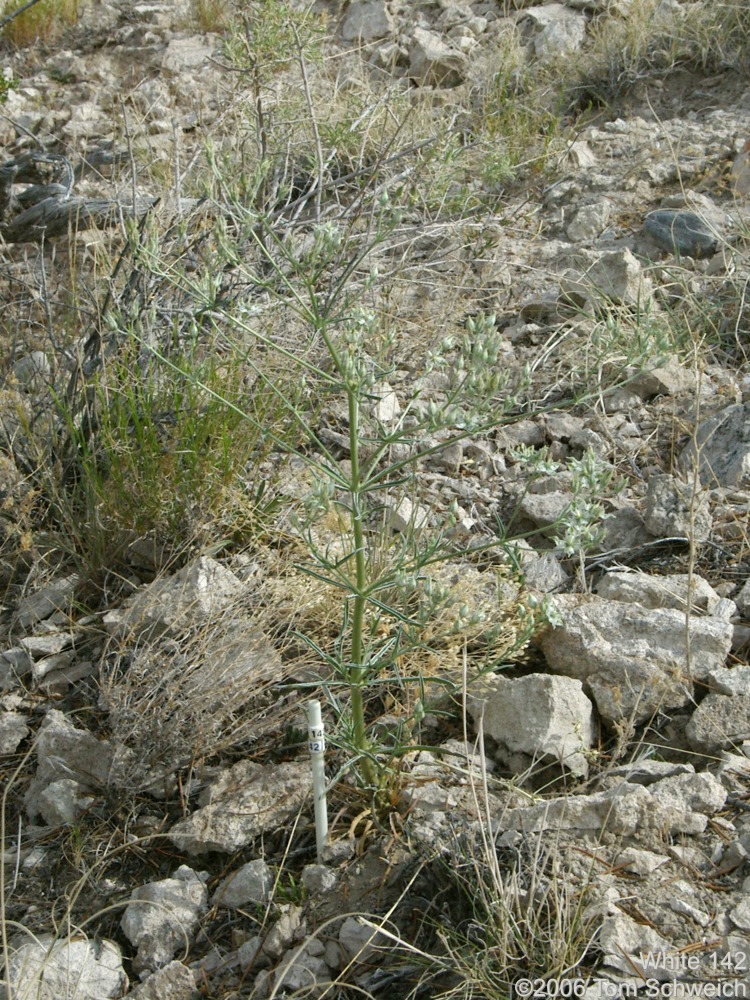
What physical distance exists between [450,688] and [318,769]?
0.33 metres

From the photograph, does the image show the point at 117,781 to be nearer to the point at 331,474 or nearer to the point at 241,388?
the point at 331,474

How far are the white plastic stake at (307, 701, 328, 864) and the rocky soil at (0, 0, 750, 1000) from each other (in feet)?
0.25

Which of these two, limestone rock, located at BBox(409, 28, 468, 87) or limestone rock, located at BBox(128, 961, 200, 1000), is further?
limestone rock, located at BBox(409, 28, 468, 87)

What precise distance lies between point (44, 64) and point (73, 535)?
4.66 meters

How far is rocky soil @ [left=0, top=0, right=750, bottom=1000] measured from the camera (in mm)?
1882

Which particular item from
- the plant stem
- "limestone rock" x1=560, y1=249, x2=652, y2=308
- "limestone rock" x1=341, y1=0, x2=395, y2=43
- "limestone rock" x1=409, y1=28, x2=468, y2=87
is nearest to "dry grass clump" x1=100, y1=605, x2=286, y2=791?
the plant stem

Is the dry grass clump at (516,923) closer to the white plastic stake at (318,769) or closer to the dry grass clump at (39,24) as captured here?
the white plastic stake at (318,769)

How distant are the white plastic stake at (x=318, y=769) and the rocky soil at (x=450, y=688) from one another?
8 cm

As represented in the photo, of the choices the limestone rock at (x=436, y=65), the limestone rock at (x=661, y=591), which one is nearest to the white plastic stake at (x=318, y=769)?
the limestone rock at (x=661, y=591)

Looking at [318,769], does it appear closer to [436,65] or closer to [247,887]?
[247,887]

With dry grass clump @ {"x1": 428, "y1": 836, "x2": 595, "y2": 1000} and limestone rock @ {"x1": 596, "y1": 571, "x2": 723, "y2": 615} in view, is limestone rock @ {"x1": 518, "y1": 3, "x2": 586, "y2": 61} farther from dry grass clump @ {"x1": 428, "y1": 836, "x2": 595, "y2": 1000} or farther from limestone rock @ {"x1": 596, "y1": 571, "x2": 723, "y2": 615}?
dry grass clump @ {"x1": 428, "y1": 836, "x2": 595, "y2": 1000}

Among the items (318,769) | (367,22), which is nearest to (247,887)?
(318,769)

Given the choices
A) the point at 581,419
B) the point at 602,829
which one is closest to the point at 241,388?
the point at 581,419

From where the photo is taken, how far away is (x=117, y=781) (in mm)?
2291
